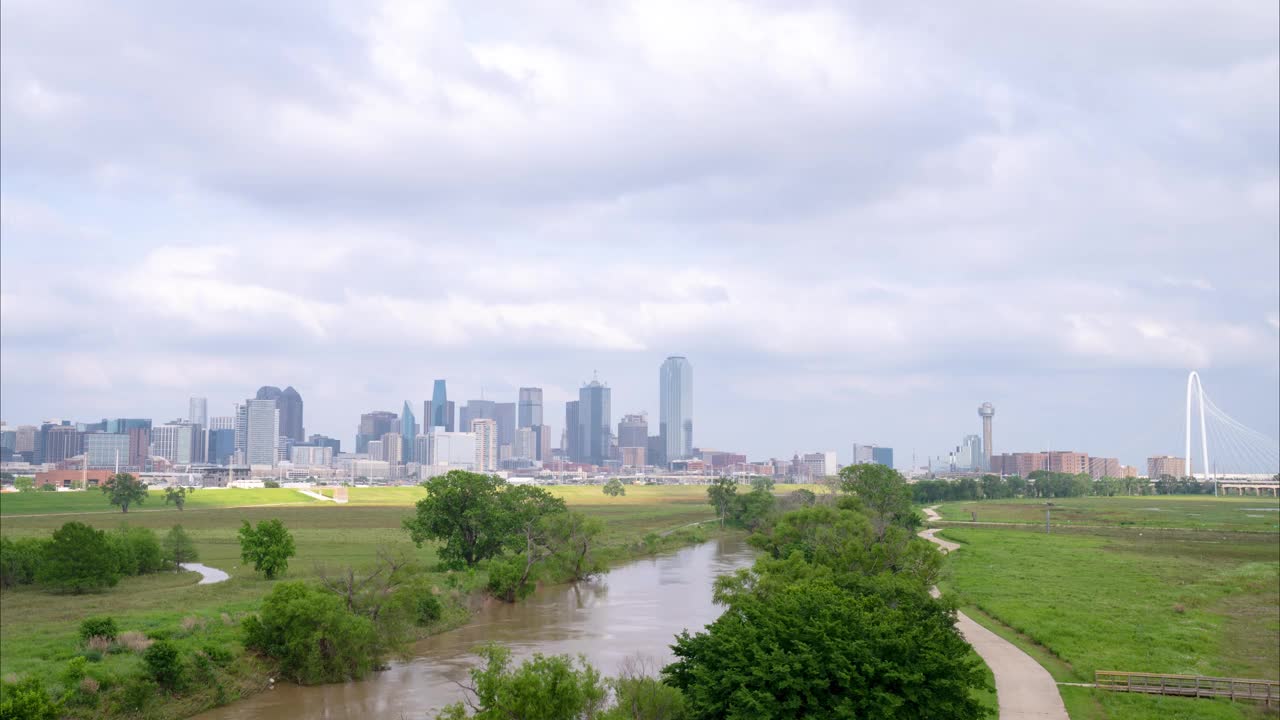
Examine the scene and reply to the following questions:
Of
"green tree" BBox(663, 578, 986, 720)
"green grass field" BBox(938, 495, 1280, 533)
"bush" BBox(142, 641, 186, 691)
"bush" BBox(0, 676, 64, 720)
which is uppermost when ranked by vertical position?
"green tree" BBox(663, 578, 986, 720)

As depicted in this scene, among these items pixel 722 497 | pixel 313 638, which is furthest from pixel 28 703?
pixel 722 497

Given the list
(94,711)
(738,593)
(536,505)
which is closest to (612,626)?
(738,593)

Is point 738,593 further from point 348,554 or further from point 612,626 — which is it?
point 348,554

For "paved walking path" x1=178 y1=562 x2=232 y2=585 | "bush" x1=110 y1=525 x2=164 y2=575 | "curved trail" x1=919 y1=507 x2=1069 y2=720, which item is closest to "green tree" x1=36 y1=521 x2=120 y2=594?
"bush" x1=110 y1=525 x2=164 y2=575

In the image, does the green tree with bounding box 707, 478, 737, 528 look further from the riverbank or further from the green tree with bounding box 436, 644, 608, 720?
the green tree with bounding box 436, 644, 608, 720

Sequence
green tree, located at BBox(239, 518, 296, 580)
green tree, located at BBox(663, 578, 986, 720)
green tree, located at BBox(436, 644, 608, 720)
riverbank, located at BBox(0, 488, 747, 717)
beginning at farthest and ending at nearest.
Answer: green tree, located at BBox(239, 518, 296, 580)
riverbank, located at BBox(0, 488, 747, 717)
green tree, located at BBox(663, 578, 986, 720)
green tree, located at BBox(436, 644, 608, 720)

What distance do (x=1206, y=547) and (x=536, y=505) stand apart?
3061 inches

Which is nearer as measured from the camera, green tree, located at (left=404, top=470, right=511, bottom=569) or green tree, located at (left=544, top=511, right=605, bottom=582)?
green tree, located at (left=404, top=470, right=511, bottom=569)

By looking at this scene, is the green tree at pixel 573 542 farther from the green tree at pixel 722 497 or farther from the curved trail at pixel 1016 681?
the green tree at pixel 722 497

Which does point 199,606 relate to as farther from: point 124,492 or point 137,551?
point 124,492

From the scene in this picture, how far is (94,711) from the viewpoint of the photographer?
38.1 metres

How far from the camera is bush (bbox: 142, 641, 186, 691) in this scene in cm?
4134

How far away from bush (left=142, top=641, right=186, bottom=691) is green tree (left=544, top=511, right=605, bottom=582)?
42058 millimetres

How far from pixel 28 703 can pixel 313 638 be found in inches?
592
